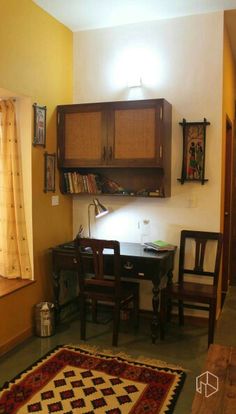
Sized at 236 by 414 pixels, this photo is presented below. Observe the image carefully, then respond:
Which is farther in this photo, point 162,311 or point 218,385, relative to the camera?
point 162,311

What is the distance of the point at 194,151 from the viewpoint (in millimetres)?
3670

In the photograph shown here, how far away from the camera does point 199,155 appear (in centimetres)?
366

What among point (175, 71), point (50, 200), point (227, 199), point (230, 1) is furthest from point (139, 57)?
point (227, 199)

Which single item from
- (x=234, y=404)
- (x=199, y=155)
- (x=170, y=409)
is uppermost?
(x=199, y=155)

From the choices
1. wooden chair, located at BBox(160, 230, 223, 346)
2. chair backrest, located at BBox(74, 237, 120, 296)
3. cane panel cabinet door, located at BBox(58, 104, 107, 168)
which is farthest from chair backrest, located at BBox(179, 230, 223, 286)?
cane panel cabinet door, located at BBox(58, 104, 107, 168)

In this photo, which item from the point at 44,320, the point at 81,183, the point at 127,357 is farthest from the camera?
the point at 81,183

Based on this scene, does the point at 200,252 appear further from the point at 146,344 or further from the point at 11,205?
the point at 11,205

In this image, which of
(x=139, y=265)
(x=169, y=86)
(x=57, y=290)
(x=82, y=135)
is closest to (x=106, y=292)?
(x=139, y=265)

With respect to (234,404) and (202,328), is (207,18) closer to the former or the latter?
(202,328)

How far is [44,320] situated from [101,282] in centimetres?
64

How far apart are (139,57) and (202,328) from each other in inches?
108

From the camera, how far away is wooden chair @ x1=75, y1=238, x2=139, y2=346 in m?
→ 3.23

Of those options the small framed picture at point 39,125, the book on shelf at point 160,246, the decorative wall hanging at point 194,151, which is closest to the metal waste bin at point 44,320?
the book on shelf at point 160,246

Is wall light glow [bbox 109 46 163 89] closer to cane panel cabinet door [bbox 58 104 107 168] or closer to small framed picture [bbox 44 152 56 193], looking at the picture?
cane panel cabinet door [bbox 58 104 107 168]
